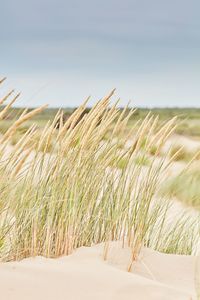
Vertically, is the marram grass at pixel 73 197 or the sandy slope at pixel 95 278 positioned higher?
the marram grass at pixel 73 197

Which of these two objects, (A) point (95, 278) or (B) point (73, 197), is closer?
(A) point (95, 278)

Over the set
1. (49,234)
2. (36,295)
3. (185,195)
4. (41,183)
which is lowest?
(36,295)

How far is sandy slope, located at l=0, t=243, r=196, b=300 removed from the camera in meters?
2.25

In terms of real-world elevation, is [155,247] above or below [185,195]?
below

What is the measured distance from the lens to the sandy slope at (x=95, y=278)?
7.38 ft

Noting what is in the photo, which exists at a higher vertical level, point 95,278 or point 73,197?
point 73,197

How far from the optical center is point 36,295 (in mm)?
2217

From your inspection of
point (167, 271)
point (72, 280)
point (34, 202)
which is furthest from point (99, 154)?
point (72, 280)

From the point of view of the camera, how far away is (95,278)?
7.98ft

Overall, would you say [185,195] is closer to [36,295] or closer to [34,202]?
[34,202]

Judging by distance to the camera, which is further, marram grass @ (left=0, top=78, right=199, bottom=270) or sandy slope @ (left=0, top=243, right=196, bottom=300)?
marram grass @ (left=0, top=78, right=199, bottom=270)

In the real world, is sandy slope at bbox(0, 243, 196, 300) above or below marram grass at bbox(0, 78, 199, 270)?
below

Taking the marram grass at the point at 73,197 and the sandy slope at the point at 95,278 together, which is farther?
the marram grass at the point at 73,197

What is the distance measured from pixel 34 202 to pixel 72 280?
23.5 inches
